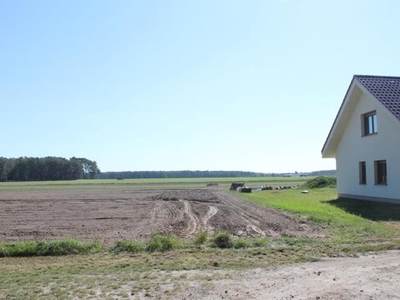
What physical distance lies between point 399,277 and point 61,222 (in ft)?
44.4

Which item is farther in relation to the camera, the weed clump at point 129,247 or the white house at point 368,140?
the white house at point 368,140

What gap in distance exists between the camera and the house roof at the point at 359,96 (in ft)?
59.4

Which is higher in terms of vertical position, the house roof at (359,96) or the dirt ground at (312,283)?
the house roof at (359,96)

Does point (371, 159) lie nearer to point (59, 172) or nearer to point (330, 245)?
point (330, 245)

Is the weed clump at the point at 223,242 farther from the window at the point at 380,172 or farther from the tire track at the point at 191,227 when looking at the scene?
the window at the point at 380,172

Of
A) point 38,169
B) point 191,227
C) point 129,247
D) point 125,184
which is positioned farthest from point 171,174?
point 129,247

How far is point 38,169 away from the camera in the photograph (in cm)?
12350

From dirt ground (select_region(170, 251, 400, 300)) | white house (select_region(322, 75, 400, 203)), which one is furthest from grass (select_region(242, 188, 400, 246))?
dirt ground (select_region(170, 251, 400, 300))

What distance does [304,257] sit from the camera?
311 inches

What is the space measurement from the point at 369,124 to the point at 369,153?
63.8 inches

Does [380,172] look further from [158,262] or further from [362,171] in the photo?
[158,262]

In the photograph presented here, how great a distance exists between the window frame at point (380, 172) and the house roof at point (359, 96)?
291cm

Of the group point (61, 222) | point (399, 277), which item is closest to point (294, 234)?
point (399, 277)

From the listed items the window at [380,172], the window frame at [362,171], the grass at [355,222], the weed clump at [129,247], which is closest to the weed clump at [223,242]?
the weed clump at [129,247]
